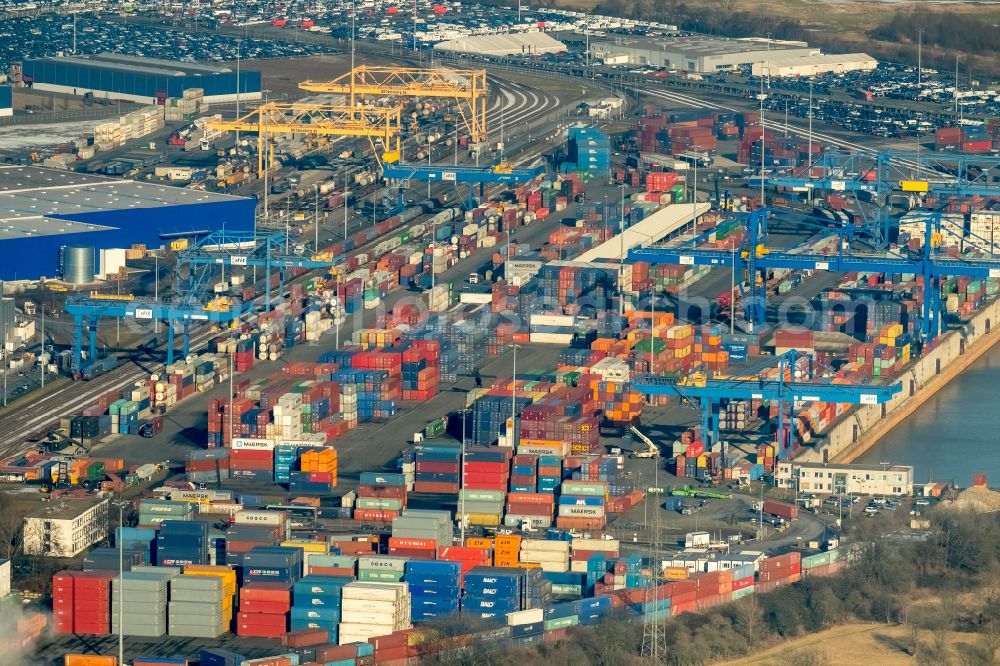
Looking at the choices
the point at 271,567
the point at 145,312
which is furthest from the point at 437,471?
the point at 145,312

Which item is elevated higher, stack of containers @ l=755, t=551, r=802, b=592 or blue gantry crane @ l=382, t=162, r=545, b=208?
blue gantry crane @ l=382, t=162, r=545, b=208

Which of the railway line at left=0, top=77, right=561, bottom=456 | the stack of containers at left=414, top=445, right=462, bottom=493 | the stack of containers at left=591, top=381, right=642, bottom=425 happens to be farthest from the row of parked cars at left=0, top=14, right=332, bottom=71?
the stack of containers at left=414, top=445, right=462, bottom=493

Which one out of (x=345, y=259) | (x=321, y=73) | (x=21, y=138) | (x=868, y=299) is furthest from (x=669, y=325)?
(x=321, y=73)

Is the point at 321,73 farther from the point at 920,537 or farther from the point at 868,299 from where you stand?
the point at 920,537

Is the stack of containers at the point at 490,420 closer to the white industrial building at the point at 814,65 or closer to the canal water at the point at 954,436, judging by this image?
the canal water at the point at 954,436

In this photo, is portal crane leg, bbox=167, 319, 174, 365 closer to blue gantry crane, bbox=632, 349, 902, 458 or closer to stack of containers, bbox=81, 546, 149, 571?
blue gantry crane, bbox=632, 349, 902, 458

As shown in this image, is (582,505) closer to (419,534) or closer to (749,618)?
(419,534)

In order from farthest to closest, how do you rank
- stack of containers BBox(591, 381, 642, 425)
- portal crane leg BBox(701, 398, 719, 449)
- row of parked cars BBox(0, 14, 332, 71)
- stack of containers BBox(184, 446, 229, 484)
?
row of parked cars BBox(0, 14, 332, 71)
stack of containers BBox(591, 381, 642, 425)
portal crane leg BBox(701, 398, 719, 449)
stack of containers BBox(184, 446, 229, 484)
